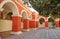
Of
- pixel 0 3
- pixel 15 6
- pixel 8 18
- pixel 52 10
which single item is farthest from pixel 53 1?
pixel 8 18

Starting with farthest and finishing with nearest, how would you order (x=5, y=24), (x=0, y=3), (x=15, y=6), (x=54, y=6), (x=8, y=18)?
(x=8, y=18) < (x=5, y=24) < (x=15, y=6) < (x=0, y=3) < (x=54, y=6)

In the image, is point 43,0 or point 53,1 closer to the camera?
point 53,1

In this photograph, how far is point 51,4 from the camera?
24.6 ft

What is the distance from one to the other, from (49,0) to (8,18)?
1567cm

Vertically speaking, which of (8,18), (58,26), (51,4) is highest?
(51,4)

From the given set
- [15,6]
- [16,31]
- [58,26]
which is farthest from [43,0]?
[58,26]

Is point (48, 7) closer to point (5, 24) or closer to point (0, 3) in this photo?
point (0, 3)

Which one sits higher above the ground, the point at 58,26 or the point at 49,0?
the point at 49,0

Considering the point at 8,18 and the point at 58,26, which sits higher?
the point at 8,18

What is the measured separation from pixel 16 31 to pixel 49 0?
859 centimetres

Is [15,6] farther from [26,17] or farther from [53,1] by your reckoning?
[53,1]

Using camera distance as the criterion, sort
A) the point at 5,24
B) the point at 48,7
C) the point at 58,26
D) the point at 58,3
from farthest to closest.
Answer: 1. the point at 58,26
2. the point at 5,24
3. the point at 48,7
4. the point at 58,3

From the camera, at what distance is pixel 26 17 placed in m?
20.6

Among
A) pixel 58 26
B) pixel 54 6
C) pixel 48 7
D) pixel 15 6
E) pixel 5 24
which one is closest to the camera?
pixel 54 6
